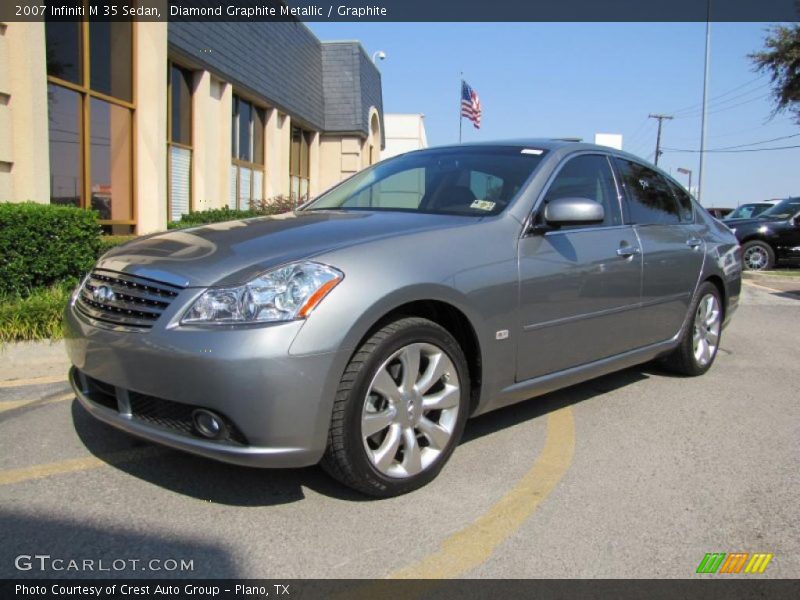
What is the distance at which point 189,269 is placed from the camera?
2.85m

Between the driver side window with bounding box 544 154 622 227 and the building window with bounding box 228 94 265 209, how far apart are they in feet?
37.4

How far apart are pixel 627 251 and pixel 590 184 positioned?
488 mm

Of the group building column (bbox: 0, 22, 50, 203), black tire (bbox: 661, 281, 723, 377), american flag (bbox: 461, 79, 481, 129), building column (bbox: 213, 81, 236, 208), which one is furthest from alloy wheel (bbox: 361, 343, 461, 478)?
american flag (bbox: 461, 79, 481, 129)

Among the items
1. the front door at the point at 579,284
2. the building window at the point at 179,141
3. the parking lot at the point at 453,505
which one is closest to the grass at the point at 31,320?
the parking lot at the point at 453,505

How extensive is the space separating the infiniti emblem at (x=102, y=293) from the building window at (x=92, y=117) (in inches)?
247

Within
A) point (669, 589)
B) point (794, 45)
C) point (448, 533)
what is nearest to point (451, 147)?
point (448, 533)

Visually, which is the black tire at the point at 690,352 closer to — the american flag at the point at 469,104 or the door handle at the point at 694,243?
the door handle at the point at 694,243

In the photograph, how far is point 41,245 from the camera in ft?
20.4

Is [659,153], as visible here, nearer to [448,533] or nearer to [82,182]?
[82,182]

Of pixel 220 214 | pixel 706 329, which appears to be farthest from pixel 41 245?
pixel 220 214

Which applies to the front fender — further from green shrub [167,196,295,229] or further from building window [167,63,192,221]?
building window [167,63,192,221]

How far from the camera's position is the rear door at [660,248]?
4.55 metres

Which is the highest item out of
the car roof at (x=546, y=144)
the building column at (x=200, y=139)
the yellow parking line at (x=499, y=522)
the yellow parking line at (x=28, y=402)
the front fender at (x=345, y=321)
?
the building column at (x=200, y=139)

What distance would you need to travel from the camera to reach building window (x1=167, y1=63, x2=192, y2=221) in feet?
40.0
